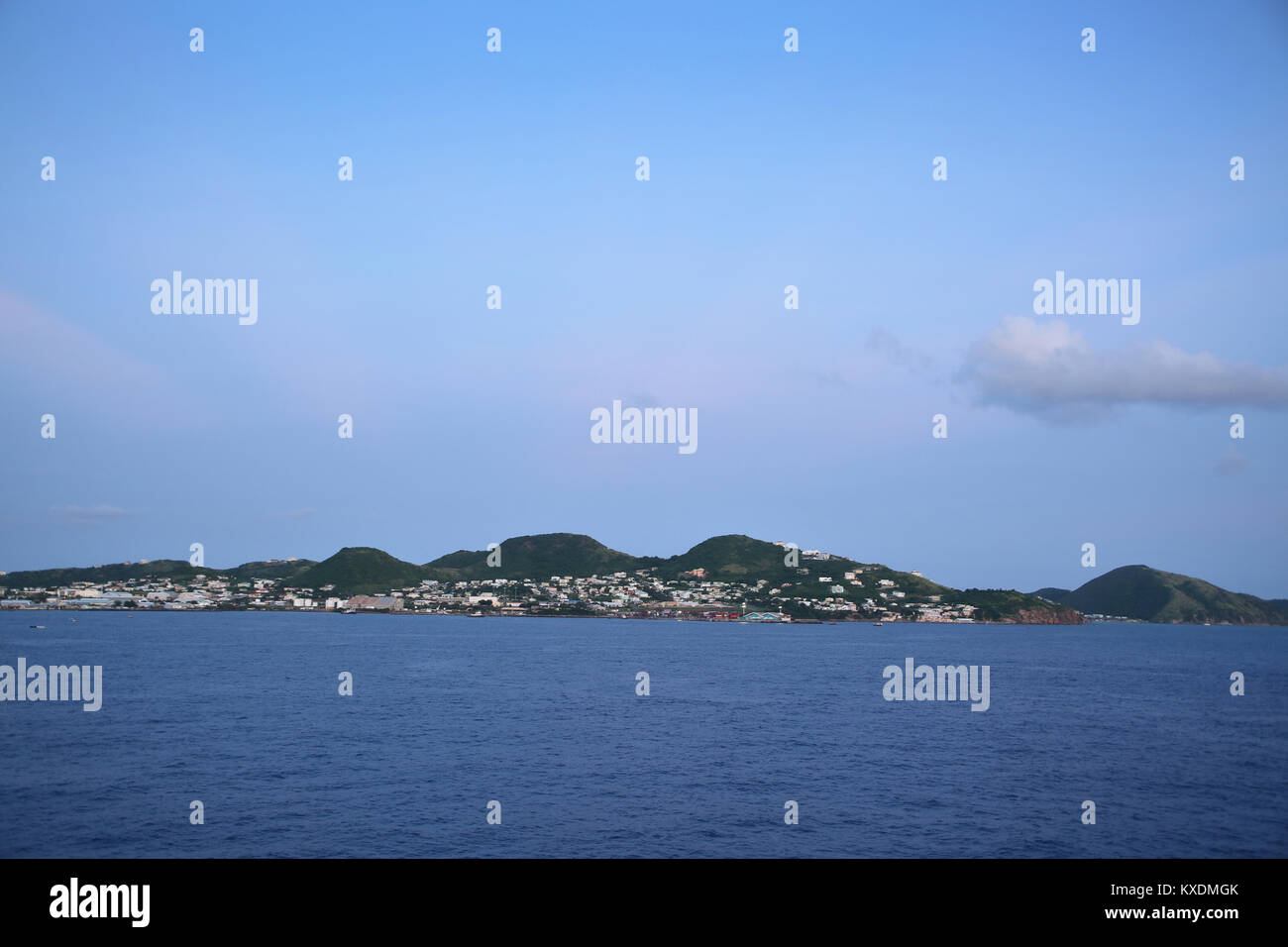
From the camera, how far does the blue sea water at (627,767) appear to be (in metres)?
38.8

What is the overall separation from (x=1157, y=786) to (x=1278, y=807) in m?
6.26

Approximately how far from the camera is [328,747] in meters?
59.3

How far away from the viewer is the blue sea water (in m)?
38.8

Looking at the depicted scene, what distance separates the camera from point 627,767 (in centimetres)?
5425

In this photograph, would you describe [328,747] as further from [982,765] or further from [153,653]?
[153,653]

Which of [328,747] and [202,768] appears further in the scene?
[328,747]

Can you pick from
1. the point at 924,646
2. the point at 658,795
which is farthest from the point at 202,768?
the point at 924,646

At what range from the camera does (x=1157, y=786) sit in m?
51.4
